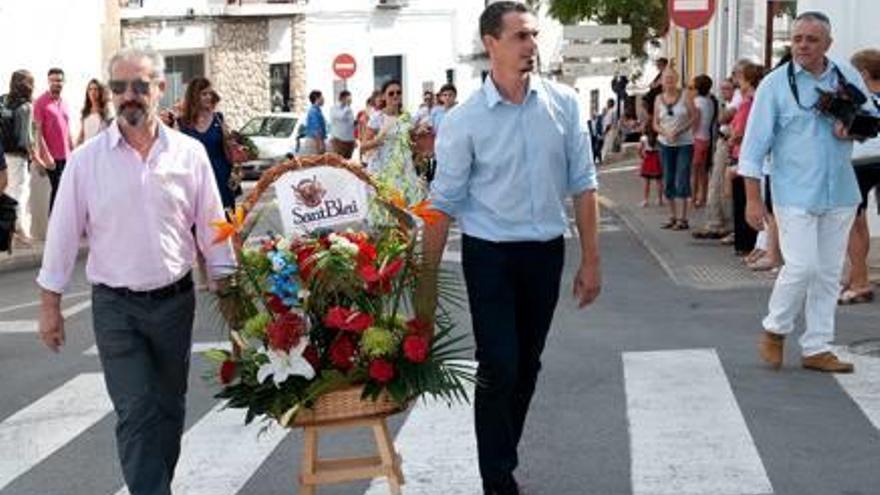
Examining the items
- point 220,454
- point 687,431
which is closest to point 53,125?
point 220,454

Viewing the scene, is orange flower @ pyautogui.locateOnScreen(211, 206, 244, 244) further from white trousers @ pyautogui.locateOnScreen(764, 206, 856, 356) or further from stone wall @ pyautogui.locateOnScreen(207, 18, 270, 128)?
stone wall @ pyautogui.locateOnScreen(207, 18, 270, 128)

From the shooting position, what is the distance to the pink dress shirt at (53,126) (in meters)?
17.3

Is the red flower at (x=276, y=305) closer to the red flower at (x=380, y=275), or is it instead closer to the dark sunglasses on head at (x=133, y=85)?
the red flower at (x=380, y=275)

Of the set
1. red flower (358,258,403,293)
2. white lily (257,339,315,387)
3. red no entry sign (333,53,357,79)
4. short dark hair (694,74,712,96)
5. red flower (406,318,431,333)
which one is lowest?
white lily (257,339,315,387)

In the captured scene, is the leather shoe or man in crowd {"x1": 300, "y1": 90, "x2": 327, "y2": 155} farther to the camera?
man in crowd {"x1": 300, "y1": 90, "x2": 327, "y2": 155}

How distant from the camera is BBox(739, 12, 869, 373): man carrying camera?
8055 mm

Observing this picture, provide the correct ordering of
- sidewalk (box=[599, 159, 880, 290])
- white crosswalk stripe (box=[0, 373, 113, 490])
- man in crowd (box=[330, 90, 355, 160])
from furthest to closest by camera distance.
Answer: man in crowd (box=[330, 90, 355, 160]), sidewalk (box=[599, 159, 880, 290]), white crosswalk stripe (box=[0, 373, 113, 490])

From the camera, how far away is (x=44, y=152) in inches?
677

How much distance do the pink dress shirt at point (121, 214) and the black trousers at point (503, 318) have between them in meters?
0.99

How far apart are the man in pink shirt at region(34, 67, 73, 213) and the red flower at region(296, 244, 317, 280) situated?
39.7 feet

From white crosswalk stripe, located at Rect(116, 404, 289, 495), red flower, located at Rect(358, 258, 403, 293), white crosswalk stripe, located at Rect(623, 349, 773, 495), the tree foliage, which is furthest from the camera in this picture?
the tree foliage

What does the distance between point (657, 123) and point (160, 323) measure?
40.2 feet

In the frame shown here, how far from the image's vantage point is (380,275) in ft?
18.6

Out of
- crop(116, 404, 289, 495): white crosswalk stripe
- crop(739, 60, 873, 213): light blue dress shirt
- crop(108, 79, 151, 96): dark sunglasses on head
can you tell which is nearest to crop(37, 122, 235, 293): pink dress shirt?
crop(108, 79, 151, 96): dark sunglasses on head
